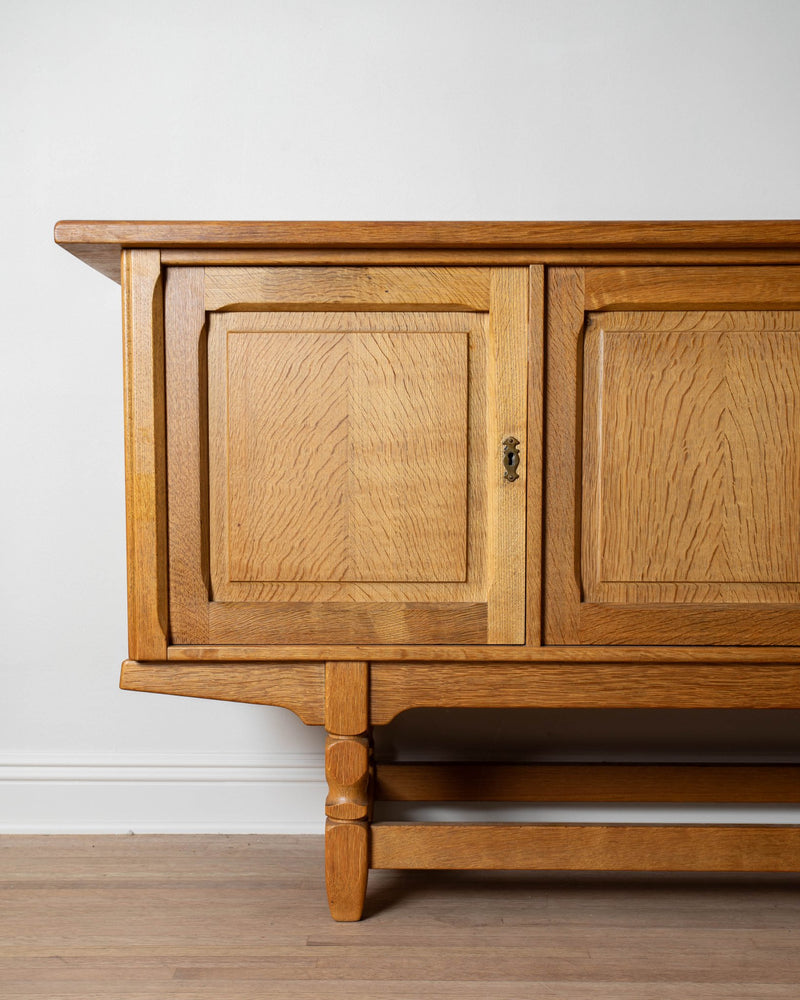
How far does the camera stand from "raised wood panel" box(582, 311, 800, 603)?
3.08 feet

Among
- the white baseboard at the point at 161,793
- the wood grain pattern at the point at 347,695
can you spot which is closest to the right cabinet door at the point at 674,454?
the wood grain pattern at the point at 347,695

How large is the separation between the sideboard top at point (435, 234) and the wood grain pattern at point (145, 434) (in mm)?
39

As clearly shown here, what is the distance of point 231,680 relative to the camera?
98 centimetres

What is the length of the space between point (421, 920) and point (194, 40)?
147 centimetres

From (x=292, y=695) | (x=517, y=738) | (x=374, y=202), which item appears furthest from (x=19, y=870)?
(x=374, y=202)

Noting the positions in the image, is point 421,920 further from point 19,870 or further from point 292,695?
point 19,870

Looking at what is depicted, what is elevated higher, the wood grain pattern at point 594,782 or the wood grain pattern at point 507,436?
the wood grain pattern at point 507,436

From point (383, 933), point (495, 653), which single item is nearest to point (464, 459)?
point (495, 653)

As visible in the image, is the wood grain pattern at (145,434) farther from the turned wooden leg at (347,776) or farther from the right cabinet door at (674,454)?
the right cabinet door at (674,454)

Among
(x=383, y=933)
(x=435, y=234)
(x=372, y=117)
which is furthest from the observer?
(x=372, y=117)

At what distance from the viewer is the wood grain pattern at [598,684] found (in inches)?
38.1

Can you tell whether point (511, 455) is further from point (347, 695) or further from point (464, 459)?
point (347, 695)

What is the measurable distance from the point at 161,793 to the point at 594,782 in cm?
76

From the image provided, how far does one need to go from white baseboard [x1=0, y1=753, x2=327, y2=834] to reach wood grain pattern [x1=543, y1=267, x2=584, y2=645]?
2.19ft
